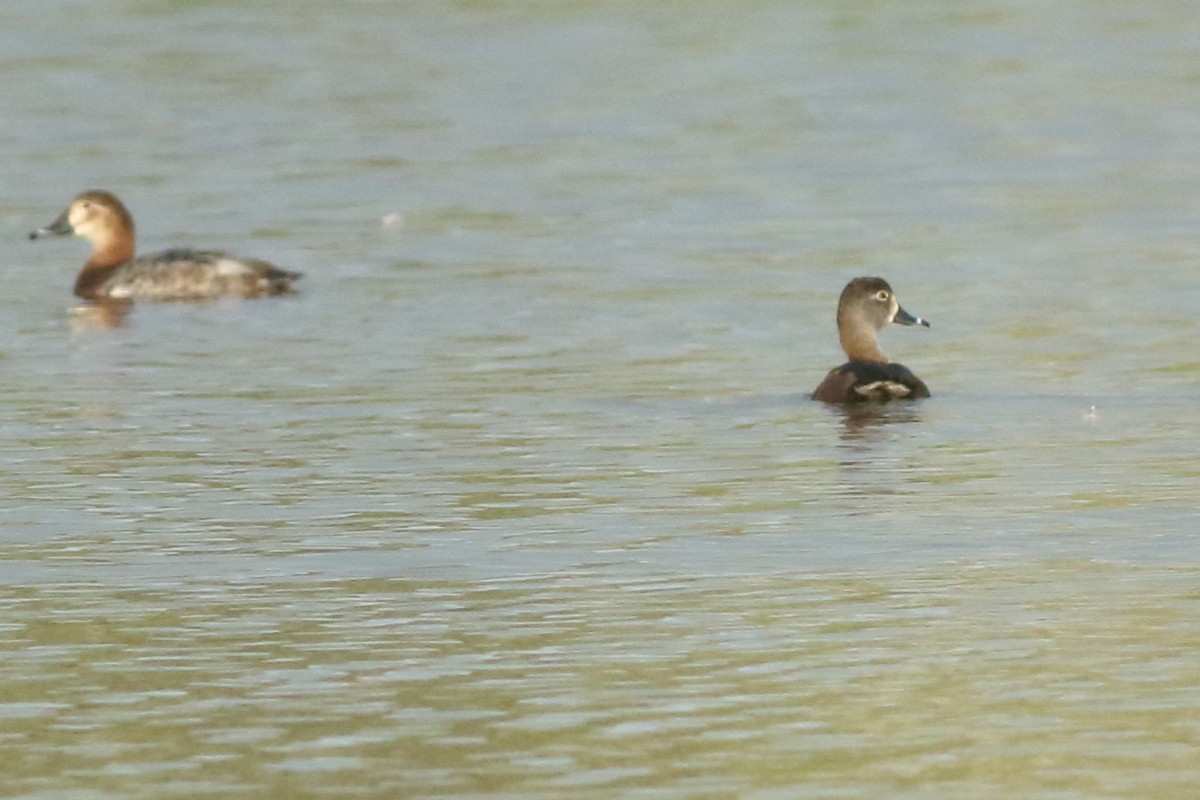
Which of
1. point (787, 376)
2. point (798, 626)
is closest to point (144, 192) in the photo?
point (787, 376)

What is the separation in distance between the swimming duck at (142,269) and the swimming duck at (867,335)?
5.19 metres

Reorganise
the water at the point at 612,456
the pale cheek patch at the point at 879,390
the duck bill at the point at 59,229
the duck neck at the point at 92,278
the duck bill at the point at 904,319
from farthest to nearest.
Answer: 1. the duck bill at the point at 59,229
2. the duck neck at the point at 92,278
3. the duck bill at the point at 904,319
4. the pale cheek patch at the point at 879,390
5. the water at the point at 612,456

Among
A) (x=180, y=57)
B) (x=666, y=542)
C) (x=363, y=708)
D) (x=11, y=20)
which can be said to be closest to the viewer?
(x=363, y=708)

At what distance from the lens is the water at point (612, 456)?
345 inches

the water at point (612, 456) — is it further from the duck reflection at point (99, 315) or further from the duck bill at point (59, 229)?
the duck bill at point (59, 229)

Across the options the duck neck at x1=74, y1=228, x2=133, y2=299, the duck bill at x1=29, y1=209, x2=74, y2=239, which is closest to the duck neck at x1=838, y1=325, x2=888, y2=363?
the duck neck at x1=74, y1=228, x2=133, y2=299

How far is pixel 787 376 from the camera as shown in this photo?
55.7ft

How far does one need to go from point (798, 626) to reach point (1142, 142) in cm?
1864

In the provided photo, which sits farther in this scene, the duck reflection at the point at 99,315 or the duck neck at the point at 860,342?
the duck reflection at the point at 99,315

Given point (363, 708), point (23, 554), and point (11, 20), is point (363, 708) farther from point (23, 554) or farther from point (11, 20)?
point (11, 20)

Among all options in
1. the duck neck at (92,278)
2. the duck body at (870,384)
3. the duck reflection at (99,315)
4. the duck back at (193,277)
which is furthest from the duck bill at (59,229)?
the duck body at (870,384)

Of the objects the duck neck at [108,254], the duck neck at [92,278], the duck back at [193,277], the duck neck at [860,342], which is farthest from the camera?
the duck neck at [108,254]

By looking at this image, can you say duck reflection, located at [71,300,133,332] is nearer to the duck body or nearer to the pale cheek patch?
the duck body

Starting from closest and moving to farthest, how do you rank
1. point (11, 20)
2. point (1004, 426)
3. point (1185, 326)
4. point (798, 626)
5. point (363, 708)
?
1. point (363, 708)
2. point (798, 626)
3. point (1004, 426)
4. point (1185, 326)
5. point (11, 20)
